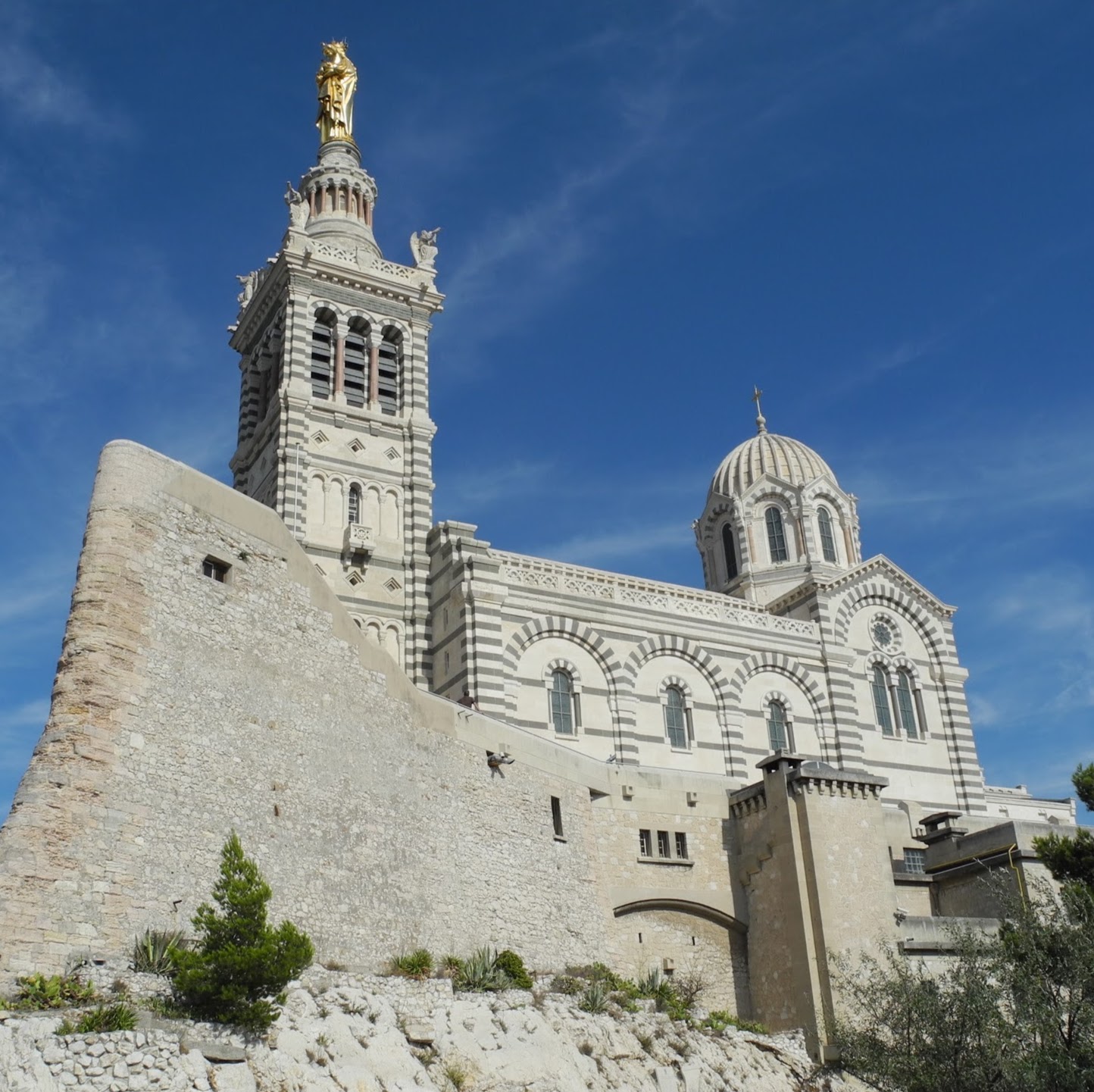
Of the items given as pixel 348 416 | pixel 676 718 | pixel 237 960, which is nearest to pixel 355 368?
pixel 348 416

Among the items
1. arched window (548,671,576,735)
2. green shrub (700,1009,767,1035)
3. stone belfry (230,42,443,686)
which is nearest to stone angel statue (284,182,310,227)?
stone belfry (230,42,443,686)

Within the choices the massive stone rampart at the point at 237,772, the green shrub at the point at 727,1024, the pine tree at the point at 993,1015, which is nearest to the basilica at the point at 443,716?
the massive stone rampart at the point at 237,772

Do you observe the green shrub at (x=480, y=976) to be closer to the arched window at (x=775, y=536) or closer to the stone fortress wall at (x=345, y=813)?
the stone fortress wall at (x=345, y=813)

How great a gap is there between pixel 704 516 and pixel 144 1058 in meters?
36.1

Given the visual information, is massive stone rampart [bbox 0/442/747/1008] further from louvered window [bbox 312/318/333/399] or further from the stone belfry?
louvered window [bbox 312/318/333/399]

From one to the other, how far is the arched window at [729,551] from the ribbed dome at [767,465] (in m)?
1.32

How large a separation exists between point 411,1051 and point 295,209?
29.9 metres

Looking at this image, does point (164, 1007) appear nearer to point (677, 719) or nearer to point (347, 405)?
point (677, 719)

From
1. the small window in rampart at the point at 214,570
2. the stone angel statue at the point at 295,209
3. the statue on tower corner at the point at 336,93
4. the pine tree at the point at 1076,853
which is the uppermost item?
the statue on tower corner at the point at 336,93

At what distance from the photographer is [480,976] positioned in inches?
824

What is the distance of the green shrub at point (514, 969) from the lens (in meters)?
21.5

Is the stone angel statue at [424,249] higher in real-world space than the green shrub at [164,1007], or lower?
higher

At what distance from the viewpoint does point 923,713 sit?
4181cm

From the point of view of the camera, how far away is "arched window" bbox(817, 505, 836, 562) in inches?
1827
